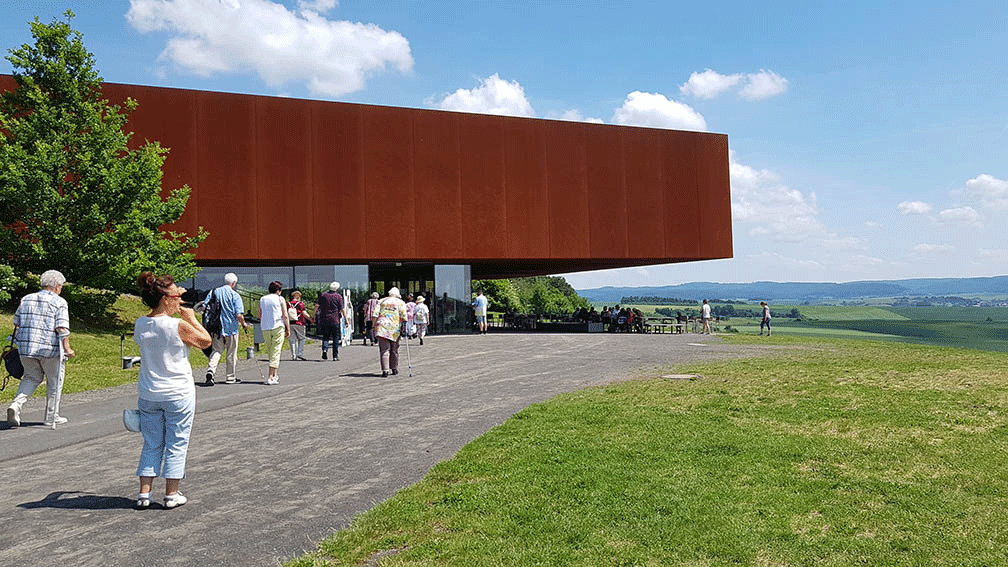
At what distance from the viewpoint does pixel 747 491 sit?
17.4ft

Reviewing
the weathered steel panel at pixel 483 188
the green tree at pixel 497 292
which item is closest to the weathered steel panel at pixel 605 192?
the weathered steel panel at pixel 483 188

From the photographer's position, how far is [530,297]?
98.0 m

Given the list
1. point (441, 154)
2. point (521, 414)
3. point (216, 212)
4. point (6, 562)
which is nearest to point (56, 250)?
point (216, 212)

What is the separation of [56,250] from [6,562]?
58.8 feet

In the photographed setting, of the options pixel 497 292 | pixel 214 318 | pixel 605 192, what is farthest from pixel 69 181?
pixel 497 292

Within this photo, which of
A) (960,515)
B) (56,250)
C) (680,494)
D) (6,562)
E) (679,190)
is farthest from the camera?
(679,190)

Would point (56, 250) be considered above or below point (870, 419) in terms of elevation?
above

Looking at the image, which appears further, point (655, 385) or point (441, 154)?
point (441, 154)

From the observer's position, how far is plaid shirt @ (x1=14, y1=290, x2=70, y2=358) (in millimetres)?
8016

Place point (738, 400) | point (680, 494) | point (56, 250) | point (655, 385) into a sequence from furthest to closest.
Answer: point (56, 250) < point (655, 385) < point (738, 400) < point (680, 494)

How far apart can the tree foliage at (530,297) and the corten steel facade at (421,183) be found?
43.3ft

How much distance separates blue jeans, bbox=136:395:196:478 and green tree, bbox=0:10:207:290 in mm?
16379

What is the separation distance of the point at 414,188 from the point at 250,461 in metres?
21.2

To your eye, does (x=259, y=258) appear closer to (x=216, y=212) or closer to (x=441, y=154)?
(x=216, y=212)
